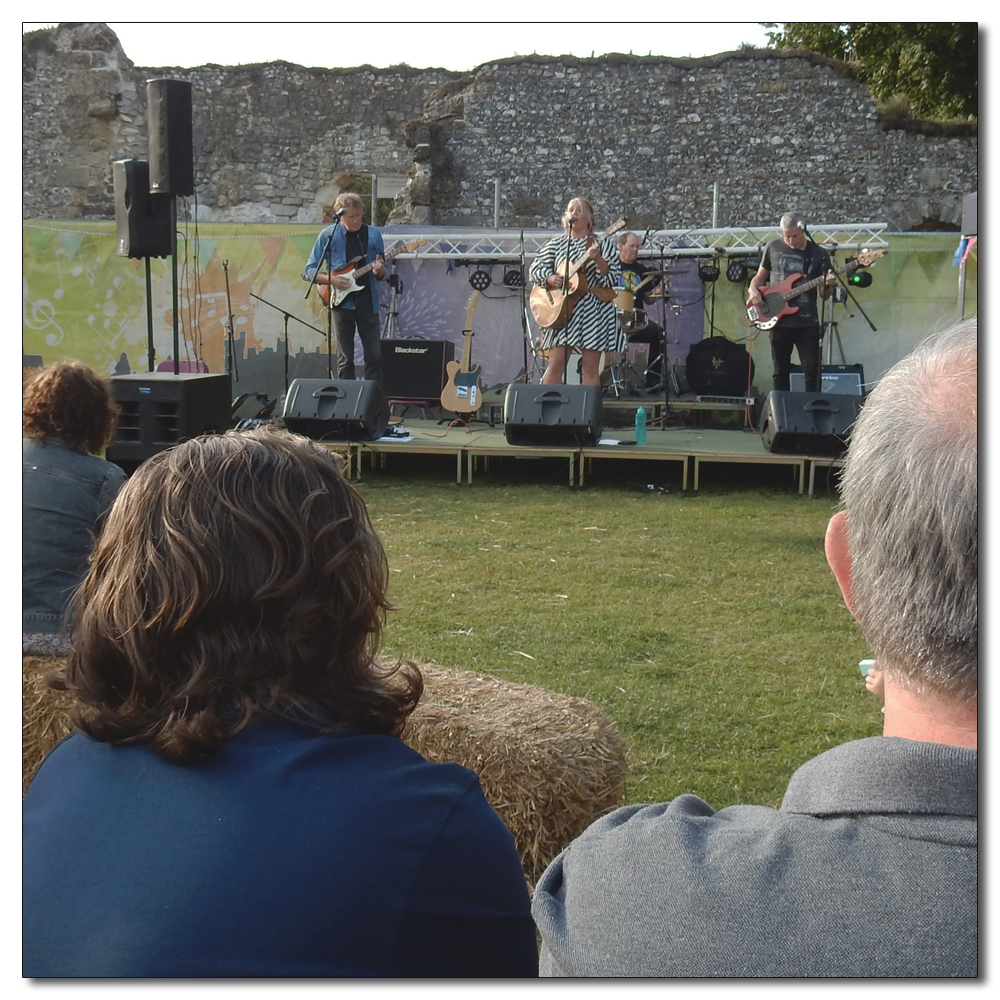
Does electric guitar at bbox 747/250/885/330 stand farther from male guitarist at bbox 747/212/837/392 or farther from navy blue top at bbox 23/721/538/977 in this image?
navy blue top at bbox 23/721/538/977

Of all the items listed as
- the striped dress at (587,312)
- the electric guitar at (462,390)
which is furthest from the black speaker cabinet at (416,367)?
the striped dress at (587,312)

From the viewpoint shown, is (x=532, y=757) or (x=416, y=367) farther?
(x=416, y=367)

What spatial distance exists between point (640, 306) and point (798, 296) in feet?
8.43

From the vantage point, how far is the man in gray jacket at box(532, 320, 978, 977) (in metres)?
0.85

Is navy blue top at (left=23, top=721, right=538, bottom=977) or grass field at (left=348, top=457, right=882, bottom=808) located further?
grass field at (left=348, top=457, right=882, bottom=808)

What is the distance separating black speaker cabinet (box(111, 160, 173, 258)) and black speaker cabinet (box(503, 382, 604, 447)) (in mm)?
3348

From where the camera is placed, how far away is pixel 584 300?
7.72 meters

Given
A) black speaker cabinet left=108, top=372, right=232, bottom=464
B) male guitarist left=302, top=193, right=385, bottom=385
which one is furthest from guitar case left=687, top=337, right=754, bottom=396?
black speaker cabinet left=108, top=372, right=232, bottom=464

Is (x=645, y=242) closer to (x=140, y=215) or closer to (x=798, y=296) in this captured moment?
(x=798, y=296)

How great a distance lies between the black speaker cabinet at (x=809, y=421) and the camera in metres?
6.73

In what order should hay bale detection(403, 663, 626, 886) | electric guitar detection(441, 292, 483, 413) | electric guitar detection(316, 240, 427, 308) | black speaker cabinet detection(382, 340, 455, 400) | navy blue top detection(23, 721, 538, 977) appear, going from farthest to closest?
1. black speaker cabinet detection(382, 340, 455, 400)
2. electric guitar detection(441, 292, 483, 413)
3. electric guitar detection(316, 240, 427, 308)
4. hay bale detection(403, 663, 626, 886)
5. navy blue top detection(23, 721, 538, 977)

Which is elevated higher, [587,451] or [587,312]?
[587,312]

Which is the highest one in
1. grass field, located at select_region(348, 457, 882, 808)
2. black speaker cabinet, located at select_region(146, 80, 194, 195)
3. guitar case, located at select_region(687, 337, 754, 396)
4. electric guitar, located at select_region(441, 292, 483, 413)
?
black speaker cabinet, located at select_region(146, 80, 194, 195)

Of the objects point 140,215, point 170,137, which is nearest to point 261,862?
point 170,137
